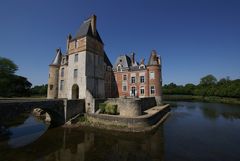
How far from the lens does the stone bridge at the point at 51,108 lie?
1059 centimetres

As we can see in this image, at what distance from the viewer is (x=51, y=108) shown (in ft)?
47.2

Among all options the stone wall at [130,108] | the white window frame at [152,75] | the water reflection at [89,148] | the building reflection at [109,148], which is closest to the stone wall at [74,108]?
the water reflection at [89,148]

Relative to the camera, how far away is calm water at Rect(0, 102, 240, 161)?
27.5 feet

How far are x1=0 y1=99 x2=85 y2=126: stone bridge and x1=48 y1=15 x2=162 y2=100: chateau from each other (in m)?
1.97

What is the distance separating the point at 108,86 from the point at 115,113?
42.0 ft

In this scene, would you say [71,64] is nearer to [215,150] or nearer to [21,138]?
[21,138]

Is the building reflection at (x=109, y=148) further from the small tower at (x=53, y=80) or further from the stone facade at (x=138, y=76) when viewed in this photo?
the stone facade at (x=138, y=76)

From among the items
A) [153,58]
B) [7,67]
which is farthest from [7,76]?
[153,58]

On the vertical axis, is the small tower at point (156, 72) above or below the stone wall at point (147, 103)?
above

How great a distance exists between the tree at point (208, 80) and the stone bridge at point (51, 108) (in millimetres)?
79663

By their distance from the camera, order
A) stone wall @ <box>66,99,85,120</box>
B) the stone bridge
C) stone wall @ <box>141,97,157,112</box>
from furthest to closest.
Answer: stone wall @ <box>141,97,157,112</box> → stone wall @ <box>66,99,85,120</box> → the stone bridge

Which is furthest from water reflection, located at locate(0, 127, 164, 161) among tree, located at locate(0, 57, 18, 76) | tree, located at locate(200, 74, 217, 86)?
tree, located at locate(200, 74, 217, 86)

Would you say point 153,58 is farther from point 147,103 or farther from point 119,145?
point 119,145

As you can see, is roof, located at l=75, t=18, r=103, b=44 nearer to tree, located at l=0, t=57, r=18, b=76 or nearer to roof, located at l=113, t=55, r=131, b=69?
roof, located at l=113, t=55, r=131, b=69
